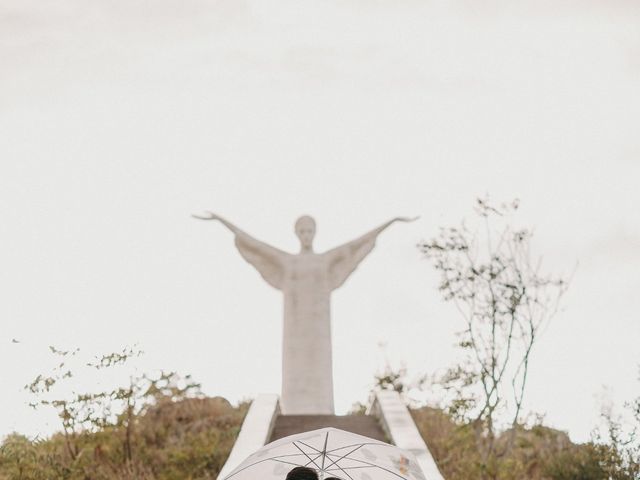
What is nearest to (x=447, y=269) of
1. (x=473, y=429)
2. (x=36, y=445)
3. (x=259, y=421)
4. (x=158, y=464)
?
(x=473, y=429)

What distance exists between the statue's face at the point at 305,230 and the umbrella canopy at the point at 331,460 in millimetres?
8868

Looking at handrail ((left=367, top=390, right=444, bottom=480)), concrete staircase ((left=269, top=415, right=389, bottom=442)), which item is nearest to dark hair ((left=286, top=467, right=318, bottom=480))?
handrail ((left=367, top=390, right=444, bottom=480))

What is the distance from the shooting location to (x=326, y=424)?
1062 centimetres

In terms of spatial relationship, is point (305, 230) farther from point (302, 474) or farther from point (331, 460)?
point (302, 474)

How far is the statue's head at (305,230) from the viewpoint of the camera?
45.5 ft

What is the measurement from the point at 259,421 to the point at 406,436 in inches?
65.2

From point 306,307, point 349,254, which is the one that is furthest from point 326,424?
point 349,254

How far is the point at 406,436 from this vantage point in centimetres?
950

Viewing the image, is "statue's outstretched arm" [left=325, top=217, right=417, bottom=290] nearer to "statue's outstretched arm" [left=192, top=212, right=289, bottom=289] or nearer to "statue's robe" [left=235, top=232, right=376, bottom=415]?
"statue's robe" [left=235, top=232, right=376, bottom=415]

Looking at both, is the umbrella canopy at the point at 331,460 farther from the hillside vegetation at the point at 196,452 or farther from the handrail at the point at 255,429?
the hillside vegetation at the point at 196,452

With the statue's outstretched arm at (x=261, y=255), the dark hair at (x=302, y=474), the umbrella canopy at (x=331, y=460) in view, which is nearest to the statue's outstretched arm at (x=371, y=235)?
the statue's outstretched arm at (x=261, y=255)

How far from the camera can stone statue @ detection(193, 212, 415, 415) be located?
43.1ft

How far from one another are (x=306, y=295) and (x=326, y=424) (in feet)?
10.6

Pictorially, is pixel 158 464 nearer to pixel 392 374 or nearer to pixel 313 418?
pixel 313 418
